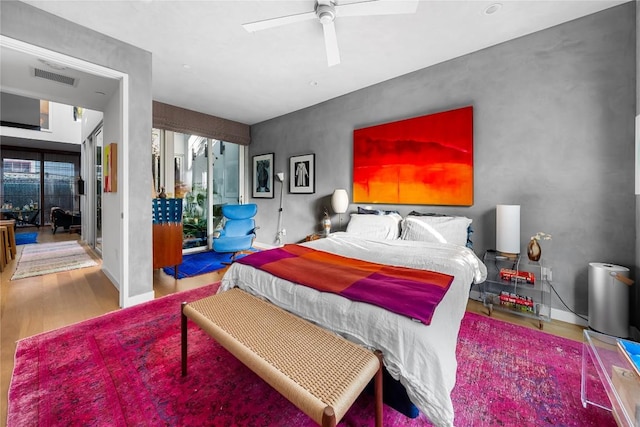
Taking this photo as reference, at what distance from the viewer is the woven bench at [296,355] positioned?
0.95 metres

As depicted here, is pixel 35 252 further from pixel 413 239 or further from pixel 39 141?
pixel 413 239

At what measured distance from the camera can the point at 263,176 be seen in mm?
5484

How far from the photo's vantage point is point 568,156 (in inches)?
93.0

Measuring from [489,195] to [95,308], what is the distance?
433 cm

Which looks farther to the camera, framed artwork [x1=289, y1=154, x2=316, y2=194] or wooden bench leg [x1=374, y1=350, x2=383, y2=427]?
framed artwork [x1=289, y1=154, x2=316, y2=194]

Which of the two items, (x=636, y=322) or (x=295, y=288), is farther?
(x=636, y=322)

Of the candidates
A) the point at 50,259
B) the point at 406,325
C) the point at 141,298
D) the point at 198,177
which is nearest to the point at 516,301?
the point at 406,325

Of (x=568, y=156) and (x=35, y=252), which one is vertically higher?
(x=568, y=156)

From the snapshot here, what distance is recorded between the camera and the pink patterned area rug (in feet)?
4.31

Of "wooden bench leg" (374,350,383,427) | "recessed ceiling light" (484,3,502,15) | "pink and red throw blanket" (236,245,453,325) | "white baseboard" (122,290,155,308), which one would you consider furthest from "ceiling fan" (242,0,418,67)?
"white baseboard" (122,290,155,308)

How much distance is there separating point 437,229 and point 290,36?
8.43 feet

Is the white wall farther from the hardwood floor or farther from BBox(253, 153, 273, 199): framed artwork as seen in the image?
BBox(253, 153, 273, 199): framed artwork

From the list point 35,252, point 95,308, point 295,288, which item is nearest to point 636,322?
point 295,288

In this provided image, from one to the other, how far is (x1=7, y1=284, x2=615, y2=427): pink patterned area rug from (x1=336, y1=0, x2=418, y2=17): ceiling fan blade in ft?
8.52
